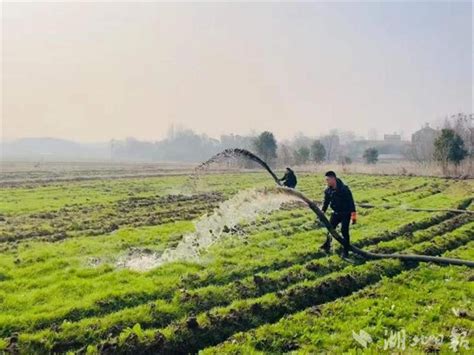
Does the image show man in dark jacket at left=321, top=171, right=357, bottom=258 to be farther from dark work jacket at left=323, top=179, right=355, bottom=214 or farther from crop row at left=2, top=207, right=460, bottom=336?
crop row at left=2, top=207, right=460, bottom=336

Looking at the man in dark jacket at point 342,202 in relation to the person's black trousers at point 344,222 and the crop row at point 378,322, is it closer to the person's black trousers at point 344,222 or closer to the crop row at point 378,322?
the person's black trousers at point 344,222

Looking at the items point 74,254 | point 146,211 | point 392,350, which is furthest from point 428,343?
point 146,211

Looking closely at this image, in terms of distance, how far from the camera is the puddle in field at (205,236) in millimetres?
13570

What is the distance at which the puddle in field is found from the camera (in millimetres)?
13570

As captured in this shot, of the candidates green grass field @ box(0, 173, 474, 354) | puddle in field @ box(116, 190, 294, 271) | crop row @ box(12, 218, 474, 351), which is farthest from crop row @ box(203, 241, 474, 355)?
puddle in field @ box(116, 190, 294, 271)

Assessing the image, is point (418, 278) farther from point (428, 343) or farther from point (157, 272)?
point (157, 272)

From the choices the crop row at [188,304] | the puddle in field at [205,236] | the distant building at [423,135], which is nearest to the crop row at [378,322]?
the crop row at [188,304]

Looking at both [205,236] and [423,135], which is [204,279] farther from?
[423,135]

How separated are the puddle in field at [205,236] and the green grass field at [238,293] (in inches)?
16.1

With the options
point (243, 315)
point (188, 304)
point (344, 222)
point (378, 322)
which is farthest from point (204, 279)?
point (344, 222)

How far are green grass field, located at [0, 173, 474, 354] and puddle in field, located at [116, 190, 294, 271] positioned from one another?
0.41 meters

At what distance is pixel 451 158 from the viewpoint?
54.0 metres

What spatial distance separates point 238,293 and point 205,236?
22.0ft

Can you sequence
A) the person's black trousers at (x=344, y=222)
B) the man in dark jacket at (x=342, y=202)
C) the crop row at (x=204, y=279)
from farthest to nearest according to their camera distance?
1. the person's black trousers at (x=344, y=222)
2. the man in dark jacket at (x=342, y=202)
3. the crop row at (x=204, y=279)
